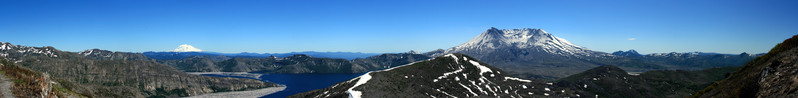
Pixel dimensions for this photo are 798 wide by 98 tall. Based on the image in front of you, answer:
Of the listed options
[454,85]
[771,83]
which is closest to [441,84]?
[454,85]

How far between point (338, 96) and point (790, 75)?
87.9 m

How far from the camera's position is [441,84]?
13438 centimetres

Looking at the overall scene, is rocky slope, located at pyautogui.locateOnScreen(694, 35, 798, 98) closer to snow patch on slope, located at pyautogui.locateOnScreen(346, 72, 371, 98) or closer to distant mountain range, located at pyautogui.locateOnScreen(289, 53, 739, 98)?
snow patch on slope, located at pyautogui.locateOnScreen(346, 72, 371, 98)

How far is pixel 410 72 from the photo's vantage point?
142125mm

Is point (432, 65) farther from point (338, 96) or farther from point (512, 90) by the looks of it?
point (338, 96)

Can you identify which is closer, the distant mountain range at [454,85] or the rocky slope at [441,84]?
the rocky slope at [441,84]

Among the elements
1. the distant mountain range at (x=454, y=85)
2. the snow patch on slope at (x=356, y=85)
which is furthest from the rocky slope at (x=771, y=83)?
the distant mountain range at (x=454, y=85)

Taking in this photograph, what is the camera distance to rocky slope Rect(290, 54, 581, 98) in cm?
11062

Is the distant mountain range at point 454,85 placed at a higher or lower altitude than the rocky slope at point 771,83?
lower

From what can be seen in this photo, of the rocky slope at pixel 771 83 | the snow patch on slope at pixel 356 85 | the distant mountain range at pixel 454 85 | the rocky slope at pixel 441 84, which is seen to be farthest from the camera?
the distant mountain range at pixel 454 85

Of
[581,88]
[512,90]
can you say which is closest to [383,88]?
[512,90]

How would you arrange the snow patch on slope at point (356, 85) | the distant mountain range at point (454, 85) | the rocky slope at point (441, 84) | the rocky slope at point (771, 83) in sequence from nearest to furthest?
the rocky slope at point (771, 83) < the snow patch on slope at point (356, 85) < the rocky slope at point (441, 84) < the distant mountain range at point (454, 85)

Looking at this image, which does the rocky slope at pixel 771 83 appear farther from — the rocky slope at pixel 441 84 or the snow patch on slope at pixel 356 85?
the rocky slope at pixel 441 84

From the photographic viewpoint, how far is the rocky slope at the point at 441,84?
110625 millimetres
